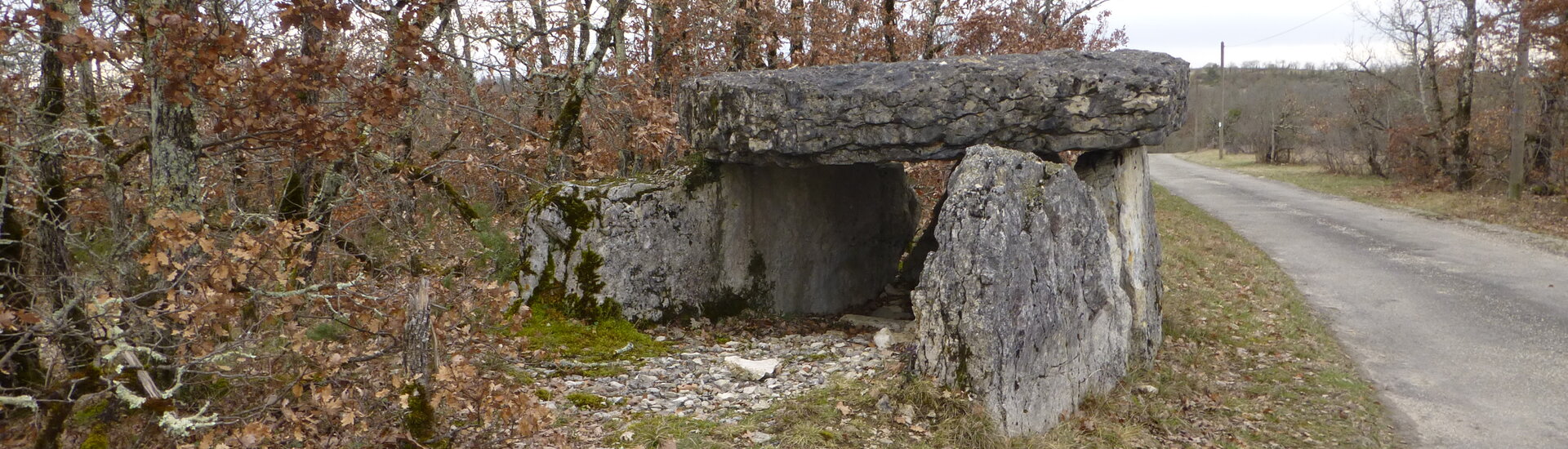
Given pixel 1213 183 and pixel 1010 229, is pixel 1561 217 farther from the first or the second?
pixel 1010 229

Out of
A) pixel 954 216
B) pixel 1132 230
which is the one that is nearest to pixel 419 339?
pixel 954 216

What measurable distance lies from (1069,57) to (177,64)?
6.36m

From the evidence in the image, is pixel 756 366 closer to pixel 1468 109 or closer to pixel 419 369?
pixel 419 369

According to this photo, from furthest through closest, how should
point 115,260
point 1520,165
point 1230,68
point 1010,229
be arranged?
point 1230,68 → point 1520,165 → point 1010,229 → point 115,260

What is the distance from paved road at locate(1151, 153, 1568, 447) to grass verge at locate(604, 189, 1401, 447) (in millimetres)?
356

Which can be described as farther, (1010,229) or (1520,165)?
(1520,165)

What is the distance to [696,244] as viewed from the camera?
8.62m

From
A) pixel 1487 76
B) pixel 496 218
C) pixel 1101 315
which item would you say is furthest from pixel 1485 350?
pixel 1487 76

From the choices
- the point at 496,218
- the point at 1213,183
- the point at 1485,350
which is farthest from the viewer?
the point at 1213,183

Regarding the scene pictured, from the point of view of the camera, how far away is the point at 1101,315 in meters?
7.48

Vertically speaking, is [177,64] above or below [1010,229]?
above

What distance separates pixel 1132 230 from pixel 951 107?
7.29 ft

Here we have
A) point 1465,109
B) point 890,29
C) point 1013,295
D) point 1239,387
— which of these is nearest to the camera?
point 1013,295

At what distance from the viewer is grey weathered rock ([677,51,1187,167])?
769 cm
